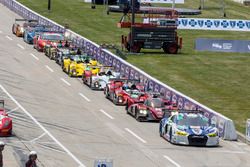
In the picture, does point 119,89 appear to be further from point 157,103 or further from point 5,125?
point 5,125

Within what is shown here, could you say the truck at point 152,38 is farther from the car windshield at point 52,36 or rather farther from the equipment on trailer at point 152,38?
the car windshield at point 52,36

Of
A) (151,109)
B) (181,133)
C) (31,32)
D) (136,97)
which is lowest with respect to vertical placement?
(181,133)

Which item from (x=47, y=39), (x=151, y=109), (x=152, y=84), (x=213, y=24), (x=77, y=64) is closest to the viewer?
(x=151, y=109)

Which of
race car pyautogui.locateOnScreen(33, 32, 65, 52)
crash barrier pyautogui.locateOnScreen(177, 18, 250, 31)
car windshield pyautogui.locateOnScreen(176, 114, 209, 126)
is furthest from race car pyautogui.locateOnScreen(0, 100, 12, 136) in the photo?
crash barrier pyautogui.locateOnScreen(177, 18, 250, 31)

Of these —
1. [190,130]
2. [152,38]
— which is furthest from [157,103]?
[152,38]

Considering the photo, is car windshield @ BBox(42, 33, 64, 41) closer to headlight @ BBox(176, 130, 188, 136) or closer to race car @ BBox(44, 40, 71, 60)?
race car @ BBox(44, 40, 71, 60)

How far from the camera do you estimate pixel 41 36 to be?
71.3 metres

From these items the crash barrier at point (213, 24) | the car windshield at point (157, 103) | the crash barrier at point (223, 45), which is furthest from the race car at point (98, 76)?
the crash barrier at point (213, 24)

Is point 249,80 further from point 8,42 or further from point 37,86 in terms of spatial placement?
point 8,42

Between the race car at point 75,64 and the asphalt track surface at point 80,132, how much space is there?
654 mm

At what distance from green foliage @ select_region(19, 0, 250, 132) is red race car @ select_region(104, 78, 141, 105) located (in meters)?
4.73

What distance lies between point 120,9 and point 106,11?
3123 mm

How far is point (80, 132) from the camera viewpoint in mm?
42719

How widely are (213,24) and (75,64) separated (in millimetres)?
35417
